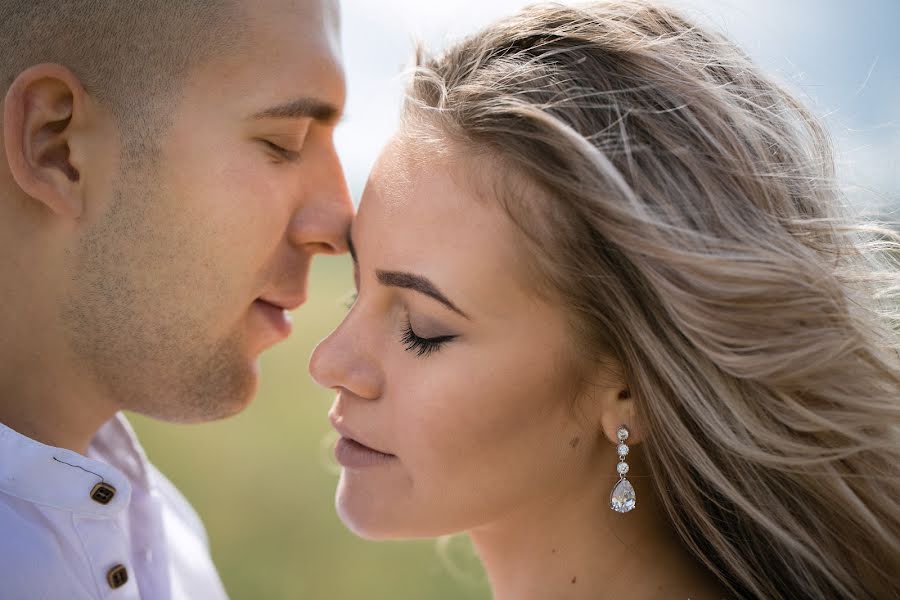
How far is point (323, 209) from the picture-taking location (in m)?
2.62

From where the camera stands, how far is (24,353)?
2438 millimetres

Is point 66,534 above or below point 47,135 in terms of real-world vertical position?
below

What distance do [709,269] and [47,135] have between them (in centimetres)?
187

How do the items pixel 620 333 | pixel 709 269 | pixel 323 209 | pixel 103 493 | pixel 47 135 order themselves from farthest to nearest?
pixel 323 209
pixel 47 135
pixel 103 493
pixel 620 333
pixel 709 269

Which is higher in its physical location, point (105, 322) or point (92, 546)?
point (105, 322)

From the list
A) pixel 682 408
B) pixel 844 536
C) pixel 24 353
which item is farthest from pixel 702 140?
pixel 24 353

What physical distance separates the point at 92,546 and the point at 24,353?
24.5 inches

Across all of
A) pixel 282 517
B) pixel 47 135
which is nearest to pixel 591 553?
pixel 47 135

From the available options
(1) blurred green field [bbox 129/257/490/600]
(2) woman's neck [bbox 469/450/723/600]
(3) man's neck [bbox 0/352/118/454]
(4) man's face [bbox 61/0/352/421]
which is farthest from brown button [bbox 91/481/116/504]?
(1) blurred green field [bbox 129/257/490/600]

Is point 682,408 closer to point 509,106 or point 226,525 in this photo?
point 509,106

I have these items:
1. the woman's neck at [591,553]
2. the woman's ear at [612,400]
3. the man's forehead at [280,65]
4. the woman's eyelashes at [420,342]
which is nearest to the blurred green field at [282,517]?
the man's forehead at [280,65]

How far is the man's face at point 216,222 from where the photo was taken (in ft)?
8.06

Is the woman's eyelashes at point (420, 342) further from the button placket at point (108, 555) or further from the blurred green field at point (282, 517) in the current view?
the blurred green field at point (282, 517)

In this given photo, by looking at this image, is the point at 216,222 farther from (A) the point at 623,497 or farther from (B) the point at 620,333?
(A) the point at 623,497
